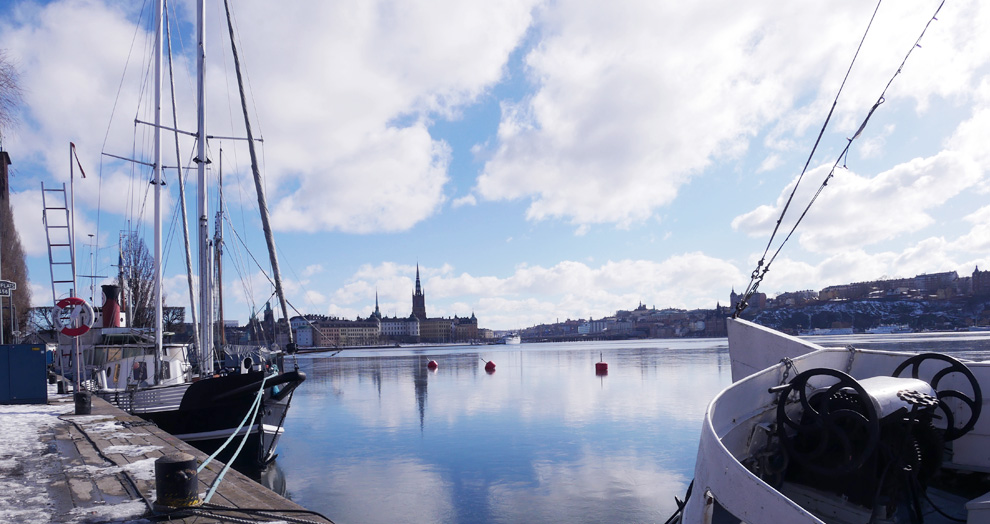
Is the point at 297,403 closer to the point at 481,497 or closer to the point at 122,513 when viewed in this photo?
the point at 481,497

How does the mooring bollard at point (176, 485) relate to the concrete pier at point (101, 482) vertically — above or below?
above

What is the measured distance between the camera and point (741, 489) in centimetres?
471

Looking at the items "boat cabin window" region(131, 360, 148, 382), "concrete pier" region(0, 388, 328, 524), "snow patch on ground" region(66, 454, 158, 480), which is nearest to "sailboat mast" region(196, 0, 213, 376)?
"boat cabin window" region(131, 360, 148, 382)

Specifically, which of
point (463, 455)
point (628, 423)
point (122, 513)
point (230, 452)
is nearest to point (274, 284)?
point (230, 452)

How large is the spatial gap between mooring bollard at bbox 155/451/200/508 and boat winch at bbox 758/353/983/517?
537cm

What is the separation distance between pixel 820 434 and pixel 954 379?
8.80 feet

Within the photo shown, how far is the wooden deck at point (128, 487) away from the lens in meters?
5.74

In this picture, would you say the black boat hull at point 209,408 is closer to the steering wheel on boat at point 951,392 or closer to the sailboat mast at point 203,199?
the sailboat mast at point 203,199

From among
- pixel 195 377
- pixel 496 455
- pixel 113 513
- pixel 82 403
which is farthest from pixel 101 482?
pixel 195 377

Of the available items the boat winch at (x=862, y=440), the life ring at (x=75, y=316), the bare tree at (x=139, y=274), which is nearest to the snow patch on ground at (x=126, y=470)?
the life ring at (x=75, y=316)

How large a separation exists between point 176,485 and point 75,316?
10.0m

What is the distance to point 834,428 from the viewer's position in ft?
17.6

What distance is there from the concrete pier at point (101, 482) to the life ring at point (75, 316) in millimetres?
2089

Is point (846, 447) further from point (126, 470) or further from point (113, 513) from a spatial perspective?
point (126, 470)
